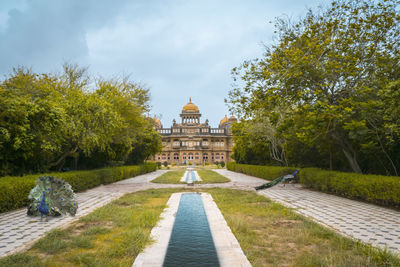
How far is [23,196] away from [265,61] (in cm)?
902

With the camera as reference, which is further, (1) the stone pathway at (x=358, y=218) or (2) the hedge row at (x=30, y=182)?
(2) the hedge row at (x=30, y=182)

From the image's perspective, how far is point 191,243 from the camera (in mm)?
4371

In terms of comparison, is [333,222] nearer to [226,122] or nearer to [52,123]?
[52,123]

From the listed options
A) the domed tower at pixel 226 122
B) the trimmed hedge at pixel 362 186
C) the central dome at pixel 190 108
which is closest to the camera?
the trimmed hedge at pixel 362 186

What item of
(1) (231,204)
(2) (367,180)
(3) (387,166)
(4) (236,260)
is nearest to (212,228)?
(4) (236,260)

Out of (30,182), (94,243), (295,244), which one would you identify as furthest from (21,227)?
(295,244)

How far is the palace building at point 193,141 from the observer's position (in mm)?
62906

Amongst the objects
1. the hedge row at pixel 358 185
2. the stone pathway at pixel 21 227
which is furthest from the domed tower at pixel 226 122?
the stone pathway at pixel 21 227

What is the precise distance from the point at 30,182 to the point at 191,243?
5575mm

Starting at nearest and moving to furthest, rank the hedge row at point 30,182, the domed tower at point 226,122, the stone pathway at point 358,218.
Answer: the stone pathway at point 358,218 < the hedge row at point 30,182 < the domed tower at point 226,122

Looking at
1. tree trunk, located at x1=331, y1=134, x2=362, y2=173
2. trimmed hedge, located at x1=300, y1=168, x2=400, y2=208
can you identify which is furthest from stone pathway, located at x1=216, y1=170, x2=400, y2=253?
tree trunk, located at x1=331, y1=134, x2=362, y2=173

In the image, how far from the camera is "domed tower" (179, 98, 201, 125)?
6525cm

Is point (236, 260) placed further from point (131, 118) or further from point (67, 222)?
point (131, 118)

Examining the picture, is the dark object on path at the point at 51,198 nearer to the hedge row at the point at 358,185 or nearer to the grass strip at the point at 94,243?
the grass strip at the point at 94,243
